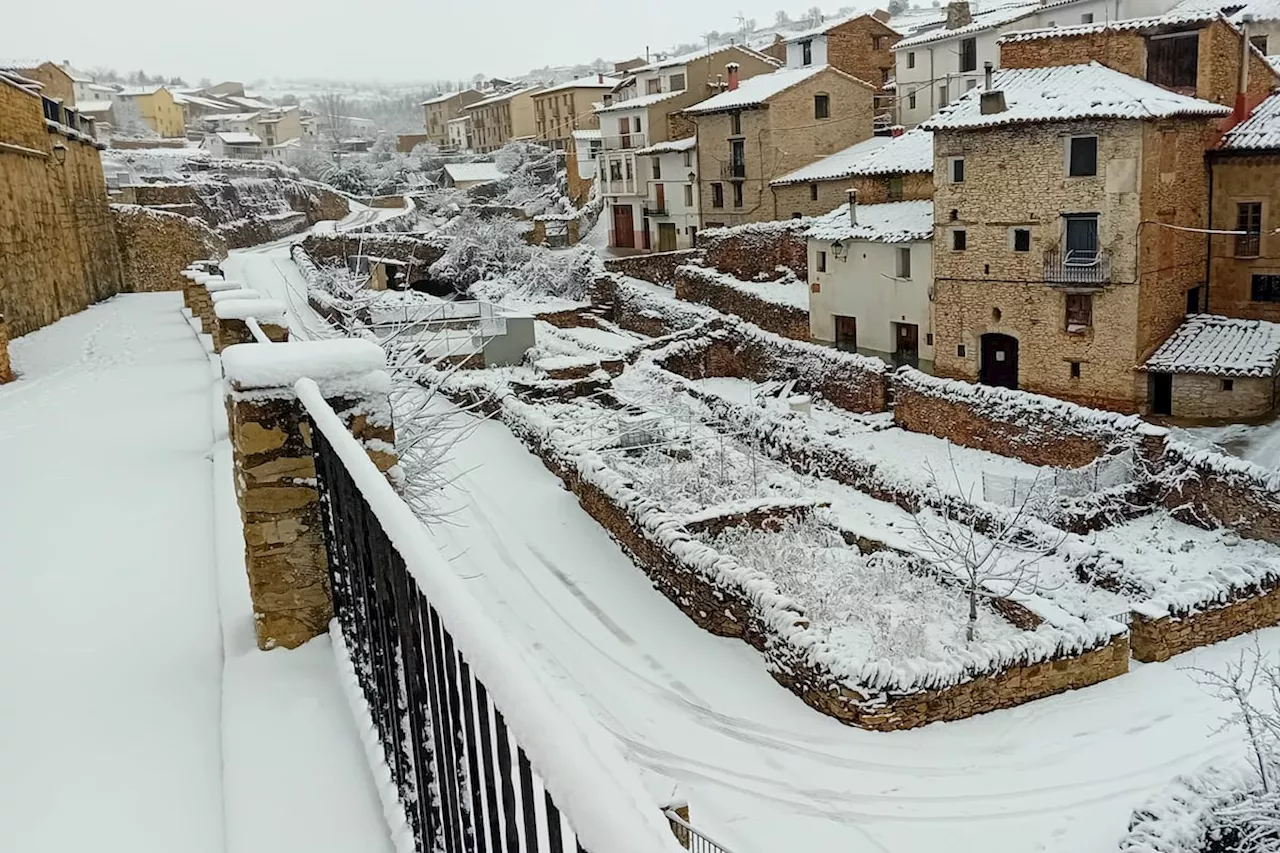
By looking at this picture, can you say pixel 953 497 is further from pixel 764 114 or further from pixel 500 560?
pixel 764 114

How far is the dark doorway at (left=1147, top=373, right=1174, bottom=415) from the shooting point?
74.6 ft

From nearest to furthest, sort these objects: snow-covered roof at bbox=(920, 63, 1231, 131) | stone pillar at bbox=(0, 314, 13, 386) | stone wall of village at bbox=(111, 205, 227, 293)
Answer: stone pillar at bbox=(0, 314, 13, 386) < snow-covered roof at bbox=(920, 63, 1231, 131) < stone wall of village at bbox=(111, 205, 227, 293)

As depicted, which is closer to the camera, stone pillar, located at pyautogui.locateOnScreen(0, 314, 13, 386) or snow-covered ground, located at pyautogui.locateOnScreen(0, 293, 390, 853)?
snow-covered ground, located at pyautogui.locateOnScreen(0, 293, 390, 853)

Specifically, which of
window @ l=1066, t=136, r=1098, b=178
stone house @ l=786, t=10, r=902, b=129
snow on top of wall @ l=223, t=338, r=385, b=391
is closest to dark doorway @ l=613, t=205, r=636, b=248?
stone house @ l=786, t=10, r=902, b=129

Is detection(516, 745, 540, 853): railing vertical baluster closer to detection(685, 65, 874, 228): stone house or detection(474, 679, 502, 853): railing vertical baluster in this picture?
detection(474, 679, 502, 853): railing vertical baluster

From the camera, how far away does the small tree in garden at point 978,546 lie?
47.9ft

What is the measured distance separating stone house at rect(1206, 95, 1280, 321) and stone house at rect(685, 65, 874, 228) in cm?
1665

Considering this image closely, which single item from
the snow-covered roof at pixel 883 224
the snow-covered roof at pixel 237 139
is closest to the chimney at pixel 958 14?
the snow-covered roof at pixel 883 224

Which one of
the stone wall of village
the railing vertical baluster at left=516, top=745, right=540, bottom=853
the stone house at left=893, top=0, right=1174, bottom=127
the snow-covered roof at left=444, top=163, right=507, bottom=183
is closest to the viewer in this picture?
the railing vertical baluster at left=516, top=745, right=540, bottom=853

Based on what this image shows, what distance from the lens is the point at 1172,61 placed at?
23.3 metres

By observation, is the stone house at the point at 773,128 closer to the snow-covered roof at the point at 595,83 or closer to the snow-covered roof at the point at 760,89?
the snow-covered roof at the point at 760,89

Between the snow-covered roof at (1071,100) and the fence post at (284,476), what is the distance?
20.8 meters

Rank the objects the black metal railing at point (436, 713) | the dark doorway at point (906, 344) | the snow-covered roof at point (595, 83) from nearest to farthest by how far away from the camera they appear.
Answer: the black metal railing at point (436, 713) < the dark doorway at point (906, 344) < the snow-covered roof at point (595, 83)

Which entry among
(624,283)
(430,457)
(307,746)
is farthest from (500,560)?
(624,283)
